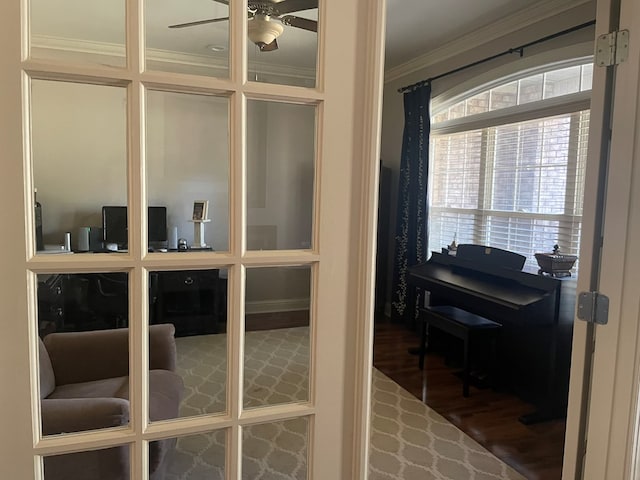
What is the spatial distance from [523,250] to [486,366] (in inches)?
40.5

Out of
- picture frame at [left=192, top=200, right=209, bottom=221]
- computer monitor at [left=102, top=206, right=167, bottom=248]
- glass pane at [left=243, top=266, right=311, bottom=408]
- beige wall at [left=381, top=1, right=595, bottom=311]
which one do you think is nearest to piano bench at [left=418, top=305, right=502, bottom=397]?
beige wall at [left=381, top=1, right=595, bottom=311]

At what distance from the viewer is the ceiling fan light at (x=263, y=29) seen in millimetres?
974

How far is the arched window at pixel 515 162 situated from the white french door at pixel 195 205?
2.74 m

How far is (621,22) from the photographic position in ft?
4.80

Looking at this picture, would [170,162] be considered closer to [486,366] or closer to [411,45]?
[486,366]

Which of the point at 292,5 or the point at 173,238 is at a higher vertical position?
the point at 292,5

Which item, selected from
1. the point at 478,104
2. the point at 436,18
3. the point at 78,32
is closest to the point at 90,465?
the point at 78,32

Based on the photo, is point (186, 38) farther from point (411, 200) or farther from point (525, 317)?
point (411, 200)

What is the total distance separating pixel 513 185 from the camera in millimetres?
3994

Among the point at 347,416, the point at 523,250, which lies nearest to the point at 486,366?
the point at 523,250

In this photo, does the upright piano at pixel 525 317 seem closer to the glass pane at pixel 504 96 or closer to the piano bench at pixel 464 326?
the piano bench at pixel 464 326

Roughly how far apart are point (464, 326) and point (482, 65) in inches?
86.6

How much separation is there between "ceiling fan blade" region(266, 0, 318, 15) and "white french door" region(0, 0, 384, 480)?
4 centimetres

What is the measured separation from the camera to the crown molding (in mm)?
3211
